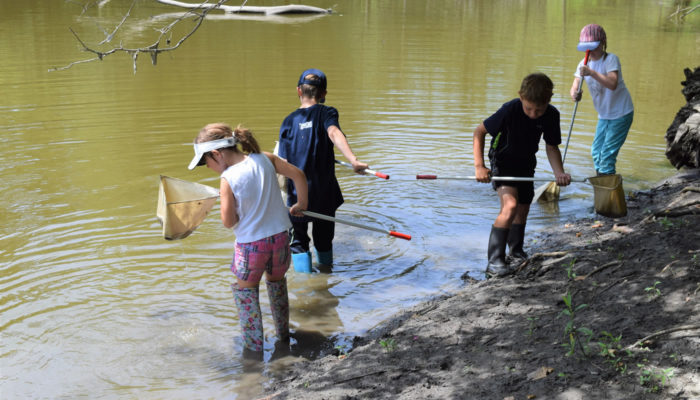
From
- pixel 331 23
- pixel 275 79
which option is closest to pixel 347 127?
pixel 275 79

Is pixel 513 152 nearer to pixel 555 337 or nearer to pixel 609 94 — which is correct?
pixel 555 337

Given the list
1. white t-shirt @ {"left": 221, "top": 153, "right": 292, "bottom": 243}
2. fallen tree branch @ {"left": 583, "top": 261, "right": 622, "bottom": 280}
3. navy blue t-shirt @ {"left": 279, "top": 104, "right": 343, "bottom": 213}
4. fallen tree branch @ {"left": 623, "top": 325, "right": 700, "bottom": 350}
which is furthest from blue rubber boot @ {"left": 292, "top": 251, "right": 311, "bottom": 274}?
fallen tree branch @ {"left": 623, "top": 325, "right": 700, "bottom": 350}

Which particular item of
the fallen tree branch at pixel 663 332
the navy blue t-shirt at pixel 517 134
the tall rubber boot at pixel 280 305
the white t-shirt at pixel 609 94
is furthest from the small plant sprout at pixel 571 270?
the white t-shirt at pixel 609 94

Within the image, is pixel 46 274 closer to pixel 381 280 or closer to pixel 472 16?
pixel 381 280

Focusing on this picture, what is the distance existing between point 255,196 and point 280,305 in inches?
35.9

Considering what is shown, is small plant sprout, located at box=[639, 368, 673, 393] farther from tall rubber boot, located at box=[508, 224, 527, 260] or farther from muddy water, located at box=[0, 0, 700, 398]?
tall rubber boot, located at box=[508, 224, 527, 260]

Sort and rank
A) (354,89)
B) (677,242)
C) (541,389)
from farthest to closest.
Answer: (354,89), (677,242), (541,389)

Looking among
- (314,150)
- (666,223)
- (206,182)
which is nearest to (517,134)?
(666,223)

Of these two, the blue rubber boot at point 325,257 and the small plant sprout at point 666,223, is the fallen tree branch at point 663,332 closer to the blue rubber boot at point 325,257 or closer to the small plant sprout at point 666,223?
the small plant sprout at point 666,223

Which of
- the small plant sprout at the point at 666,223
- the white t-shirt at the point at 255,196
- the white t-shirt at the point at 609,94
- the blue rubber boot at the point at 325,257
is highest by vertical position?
the white t-shirt at the point at 609,94

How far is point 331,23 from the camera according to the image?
27.7 metres

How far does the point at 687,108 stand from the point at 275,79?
9767 millimetres

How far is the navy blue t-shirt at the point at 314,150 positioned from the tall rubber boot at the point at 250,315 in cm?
141

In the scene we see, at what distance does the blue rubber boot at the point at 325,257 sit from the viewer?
6309mm
